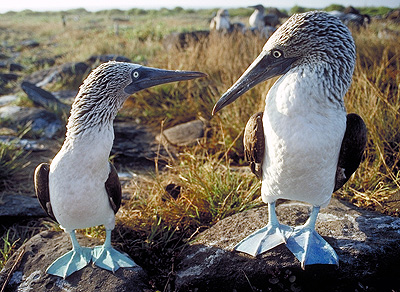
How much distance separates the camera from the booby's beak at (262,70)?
1.94m

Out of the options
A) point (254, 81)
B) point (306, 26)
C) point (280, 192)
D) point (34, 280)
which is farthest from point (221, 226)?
point (306, 26)

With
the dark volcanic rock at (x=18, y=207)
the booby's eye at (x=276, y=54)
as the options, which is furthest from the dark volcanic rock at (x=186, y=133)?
the booby's eye at (x=276, y=54)

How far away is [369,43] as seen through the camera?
6.60 metres

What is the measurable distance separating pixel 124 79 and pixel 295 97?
1067 mm

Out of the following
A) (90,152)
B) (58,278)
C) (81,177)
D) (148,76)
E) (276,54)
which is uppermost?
(276,54)

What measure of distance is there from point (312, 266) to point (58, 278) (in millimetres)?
1756

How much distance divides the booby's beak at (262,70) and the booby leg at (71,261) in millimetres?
1458

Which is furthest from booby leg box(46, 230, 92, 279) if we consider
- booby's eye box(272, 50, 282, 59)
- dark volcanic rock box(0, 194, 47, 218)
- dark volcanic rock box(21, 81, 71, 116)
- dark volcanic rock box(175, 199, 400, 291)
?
dark volcanic rock box(21, 81, 71, 116)

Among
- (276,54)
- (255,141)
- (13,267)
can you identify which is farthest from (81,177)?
(276,54)

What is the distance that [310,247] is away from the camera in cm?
224

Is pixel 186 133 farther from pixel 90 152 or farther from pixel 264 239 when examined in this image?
pixel 90 152

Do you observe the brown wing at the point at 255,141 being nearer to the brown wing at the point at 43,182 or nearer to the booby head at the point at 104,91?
the booby head at the point at 104,91

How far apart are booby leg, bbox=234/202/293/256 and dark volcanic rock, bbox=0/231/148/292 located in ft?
2.56

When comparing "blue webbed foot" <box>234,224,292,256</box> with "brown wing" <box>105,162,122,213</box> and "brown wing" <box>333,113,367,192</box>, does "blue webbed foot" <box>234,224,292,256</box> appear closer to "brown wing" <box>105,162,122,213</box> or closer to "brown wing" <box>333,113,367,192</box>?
"brown wing" <box>333,113,367,192</box>
